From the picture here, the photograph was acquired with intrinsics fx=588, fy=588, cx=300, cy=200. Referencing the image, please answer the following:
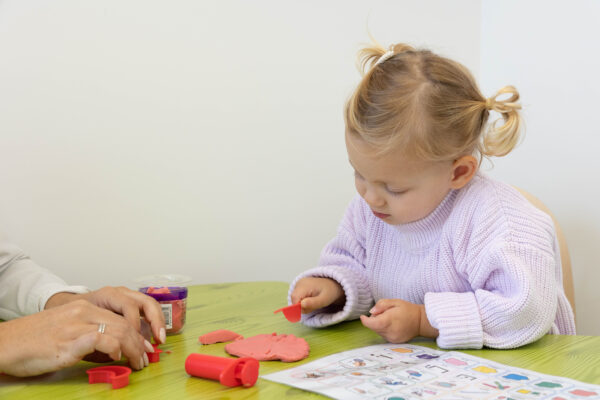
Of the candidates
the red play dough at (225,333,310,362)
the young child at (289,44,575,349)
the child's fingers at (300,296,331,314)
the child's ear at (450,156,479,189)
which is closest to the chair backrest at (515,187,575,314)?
the young child at (289,44,575,349)

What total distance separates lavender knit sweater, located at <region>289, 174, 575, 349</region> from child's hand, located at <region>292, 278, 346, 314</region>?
0.07ft

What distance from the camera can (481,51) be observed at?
1924 millimetres

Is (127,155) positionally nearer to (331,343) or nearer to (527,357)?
(331,343)

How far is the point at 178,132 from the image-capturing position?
1453 millimetres

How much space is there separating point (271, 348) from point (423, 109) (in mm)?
460

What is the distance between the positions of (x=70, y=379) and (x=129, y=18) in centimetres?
92

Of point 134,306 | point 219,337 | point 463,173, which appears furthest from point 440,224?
point 134,306

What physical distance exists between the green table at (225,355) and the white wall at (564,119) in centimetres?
66

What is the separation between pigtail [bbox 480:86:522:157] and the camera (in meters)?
1.03

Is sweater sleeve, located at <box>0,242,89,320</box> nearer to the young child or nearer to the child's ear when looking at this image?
the young child

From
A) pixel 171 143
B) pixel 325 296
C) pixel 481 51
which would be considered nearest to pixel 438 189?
pixel 325 296

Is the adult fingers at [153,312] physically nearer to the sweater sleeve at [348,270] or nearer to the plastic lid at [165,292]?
the plastic lid at [165,292]

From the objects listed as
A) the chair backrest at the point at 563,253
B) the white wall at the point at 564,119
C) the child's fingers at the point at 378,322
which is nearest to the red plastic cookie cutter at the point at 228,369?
the child's fingers at the point at 378,322

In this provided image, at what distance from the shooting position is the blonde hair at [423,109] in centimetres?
97
